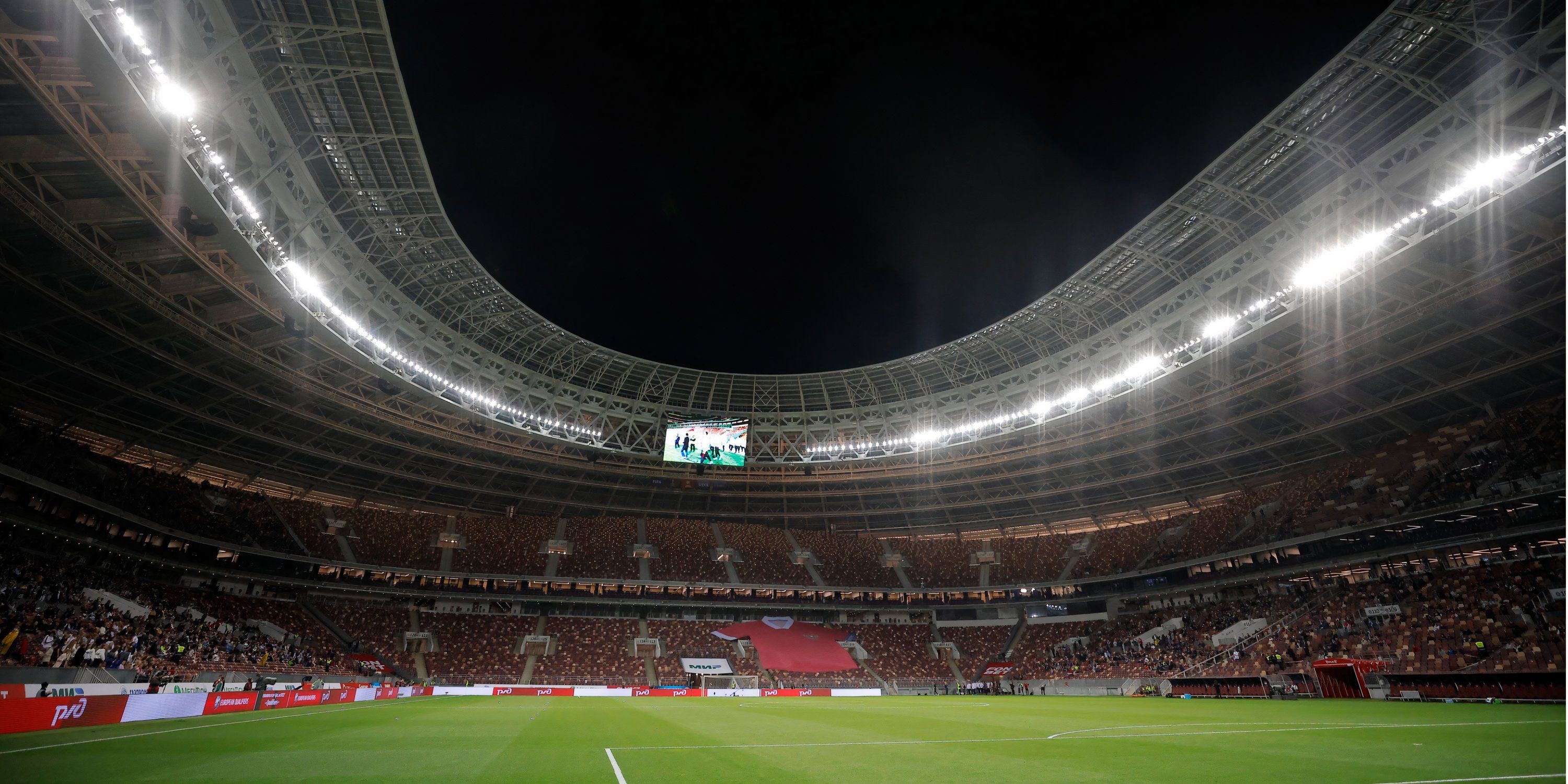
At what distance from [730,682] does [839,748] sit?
118 feet

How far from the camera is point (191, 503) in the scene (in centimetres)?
3938

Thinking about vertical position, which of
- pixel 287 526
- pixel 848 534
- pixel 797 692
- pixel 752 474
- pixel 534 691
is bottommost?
pixel 534 691

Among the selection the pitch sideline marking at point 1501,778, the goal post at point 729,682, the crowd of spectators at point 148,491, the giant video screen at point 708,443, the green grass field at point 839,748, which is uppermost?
the giant video screen at point 708,443

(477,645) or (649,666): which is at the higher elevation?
(477,645)

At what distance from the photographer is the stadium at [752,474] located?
15703 millimetres

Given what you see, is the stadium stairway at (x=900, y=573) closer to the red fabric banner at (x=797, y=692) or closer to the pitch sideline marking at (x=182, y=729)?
the red fabric banner at (x=797, y=692)

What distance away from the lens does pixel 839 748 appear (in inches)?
485

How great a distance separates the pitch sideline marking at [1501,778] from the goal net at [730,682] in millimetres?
40659

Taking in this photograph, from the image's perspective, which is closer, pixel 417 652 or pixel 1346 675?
pixel 1346 675

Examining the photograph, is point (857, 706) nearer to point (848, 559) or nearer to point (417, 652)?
point (848, 559)

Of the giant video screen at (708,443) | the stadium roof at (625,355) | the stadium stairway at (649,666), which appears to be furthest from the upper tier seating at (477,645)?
the giant video screen at (708,443)

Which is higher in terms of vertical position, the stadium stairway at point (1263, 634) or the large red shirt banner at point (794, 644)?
the stadium stairway at point (1263, 634)

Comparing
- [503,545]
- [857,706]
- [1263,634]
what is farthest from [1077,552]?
[503,545]

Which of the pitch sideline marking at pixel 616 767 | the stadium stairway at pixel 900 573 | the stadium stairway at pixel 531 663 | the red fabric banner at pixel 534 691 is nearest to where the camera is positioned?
the pitch sideline marking at pixel 616 767
